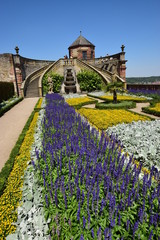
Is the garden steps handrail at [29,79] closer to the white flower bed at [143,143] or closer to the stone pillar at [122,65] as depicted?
the stone pillar at [122,65]

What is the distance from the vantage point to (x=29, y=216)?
294cm

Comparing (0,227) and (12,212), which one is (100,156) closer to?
(12,212)

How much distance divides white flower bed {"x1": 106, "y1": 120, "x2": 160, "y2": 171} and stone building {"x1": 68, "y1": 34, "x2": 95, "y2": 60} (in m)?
35.7

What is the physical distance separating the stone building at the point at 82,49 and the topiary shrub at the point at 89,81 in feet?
45.5

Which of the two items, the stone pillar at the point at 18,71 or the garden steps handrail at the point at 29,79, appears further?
the stone pillar at the point at 18,71

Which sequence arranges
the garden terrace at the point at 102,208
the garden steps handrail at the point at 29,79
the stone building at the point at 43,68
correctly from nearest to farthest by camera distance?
the garden terrace at the point at 102,208 → the garden steps handrail at the point at 29,79 → the stone building at the point at 43,68

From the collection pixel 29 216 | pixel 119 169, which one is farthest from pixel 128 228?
pixel 29 216

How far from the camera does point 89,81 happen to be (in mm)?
27328

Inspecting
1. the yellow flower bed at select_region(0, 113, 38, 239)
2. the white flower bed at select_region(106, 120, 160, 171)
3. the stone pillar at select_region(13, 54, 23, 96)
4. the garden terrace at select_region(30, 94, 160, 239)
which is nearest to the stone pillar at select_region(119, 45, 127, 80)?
the stone pillar at select_region(13, 54, 23, 96)

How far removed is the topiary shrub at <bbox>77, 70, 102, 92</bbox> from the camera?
2722 cm

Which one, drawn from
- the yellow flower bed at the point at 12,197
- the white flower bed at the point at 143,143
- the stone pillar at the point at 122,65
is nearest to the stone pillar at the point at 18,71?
the stone pillar at the point at 122,65

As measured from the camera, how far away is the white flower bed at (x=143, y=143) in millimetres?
4750

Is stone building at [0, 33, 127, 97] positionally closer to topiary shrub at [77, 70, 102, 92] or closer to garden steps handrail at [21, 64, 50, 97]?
garden steps handrail at [21, 64, 50, 97]

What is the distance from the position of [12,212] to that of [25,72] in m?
29.2
